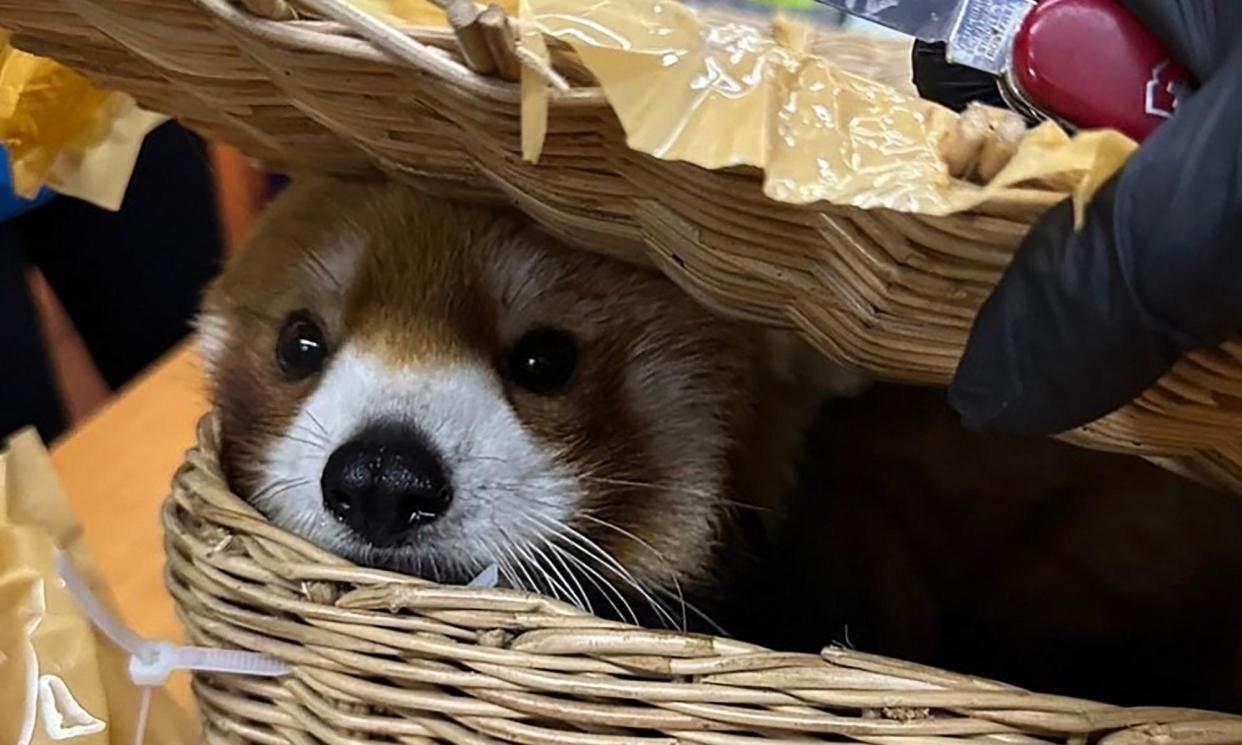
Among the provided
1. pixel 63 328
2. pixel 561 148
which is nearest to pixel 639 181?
pixel 561 148

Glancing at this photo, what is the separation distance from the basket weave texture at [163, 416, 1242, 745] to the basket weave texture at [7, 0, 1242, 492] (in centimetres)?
12

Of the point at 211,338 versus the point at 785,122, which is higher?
the point at 785,122

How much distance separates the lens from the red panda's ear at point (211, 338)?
83 centimetres

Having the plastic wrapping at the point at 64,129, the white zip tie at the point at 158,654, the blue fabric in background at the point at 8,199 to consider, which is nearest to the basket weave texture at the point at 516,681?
the white zip tie at the point at 158,654

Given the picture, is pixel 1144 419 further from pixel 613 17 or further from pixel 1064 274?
pixel 613 17

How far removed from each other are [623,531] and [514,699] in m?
0.19

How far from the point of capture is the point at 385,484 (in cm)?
68

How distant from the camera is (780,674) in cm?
54

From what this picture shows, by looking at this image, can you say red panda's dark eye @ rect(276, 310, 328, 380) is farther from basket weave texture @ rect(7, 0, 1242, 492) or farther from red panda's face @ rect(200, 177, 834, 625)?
basket weave texture @ rect(7, 0, 1242, 492)

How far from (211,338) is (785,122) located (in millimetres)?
453

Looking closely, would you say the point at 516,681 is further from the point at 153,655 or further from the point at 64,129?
the point at 64,129

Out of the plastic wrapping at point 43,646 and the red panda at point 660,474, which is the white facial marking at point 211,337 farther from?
the plastic wrapping at point 43,646

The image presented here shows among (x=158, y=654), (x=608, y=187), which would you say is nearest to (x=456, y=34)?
(x=608, y=187)

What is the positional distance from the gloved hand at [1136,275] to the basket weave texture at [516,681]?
0.36 feet
